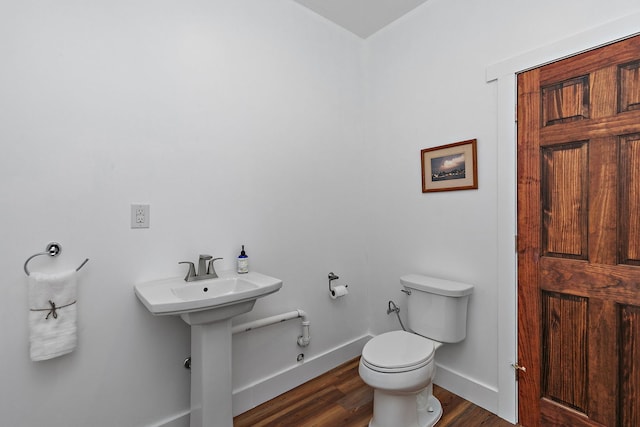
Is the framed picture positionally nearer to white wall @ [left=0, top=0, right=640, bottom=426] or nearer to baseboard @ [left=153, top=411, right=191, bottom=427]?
white wall @ [left=0, top=0, right=640, bottom=426]

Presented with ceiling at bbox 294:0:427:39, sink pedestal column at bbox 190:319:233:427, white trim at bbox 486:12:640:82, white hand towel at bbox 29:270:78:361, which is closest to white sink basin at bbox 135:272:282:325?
sink pedestal column at bbox 190:319:233:427

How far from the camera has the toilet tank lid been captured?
5.98 feet

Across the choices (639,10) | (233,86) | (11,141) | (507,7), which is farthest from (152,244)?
(639,10)

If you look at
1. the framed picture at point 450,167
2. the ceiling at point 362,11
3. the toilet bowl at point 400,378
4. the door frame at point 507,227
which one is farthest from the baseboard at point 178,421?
the ceiling at point 362,11

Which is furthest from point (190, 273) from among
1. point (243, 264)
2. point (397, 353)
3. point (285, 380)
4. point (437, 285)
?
point (437, 285)

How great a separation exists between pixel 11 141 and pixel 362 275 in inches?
86.4

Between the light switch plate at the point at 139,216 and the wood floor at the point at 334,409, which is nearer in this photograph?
the light switch plate at the point at 139,216

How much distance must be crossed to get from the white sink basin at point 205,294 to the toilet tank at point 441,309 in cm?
98

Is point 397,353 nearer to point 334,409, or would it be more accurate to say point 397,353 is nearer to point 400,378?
point 400,378

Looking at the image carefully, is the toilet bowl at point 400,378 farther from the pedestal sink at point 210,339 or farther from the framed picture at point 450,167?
the framed picture at point 450,167

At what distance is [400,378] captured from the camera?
1489mm

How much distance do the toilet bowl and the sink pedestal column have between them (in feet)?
2.25

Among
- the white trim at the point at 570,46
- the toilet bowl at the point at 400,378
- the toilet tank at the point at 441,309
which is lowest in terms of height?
the toilet bowl at the point at 400,378

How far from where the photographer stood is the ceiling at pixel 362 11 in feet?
6.88
